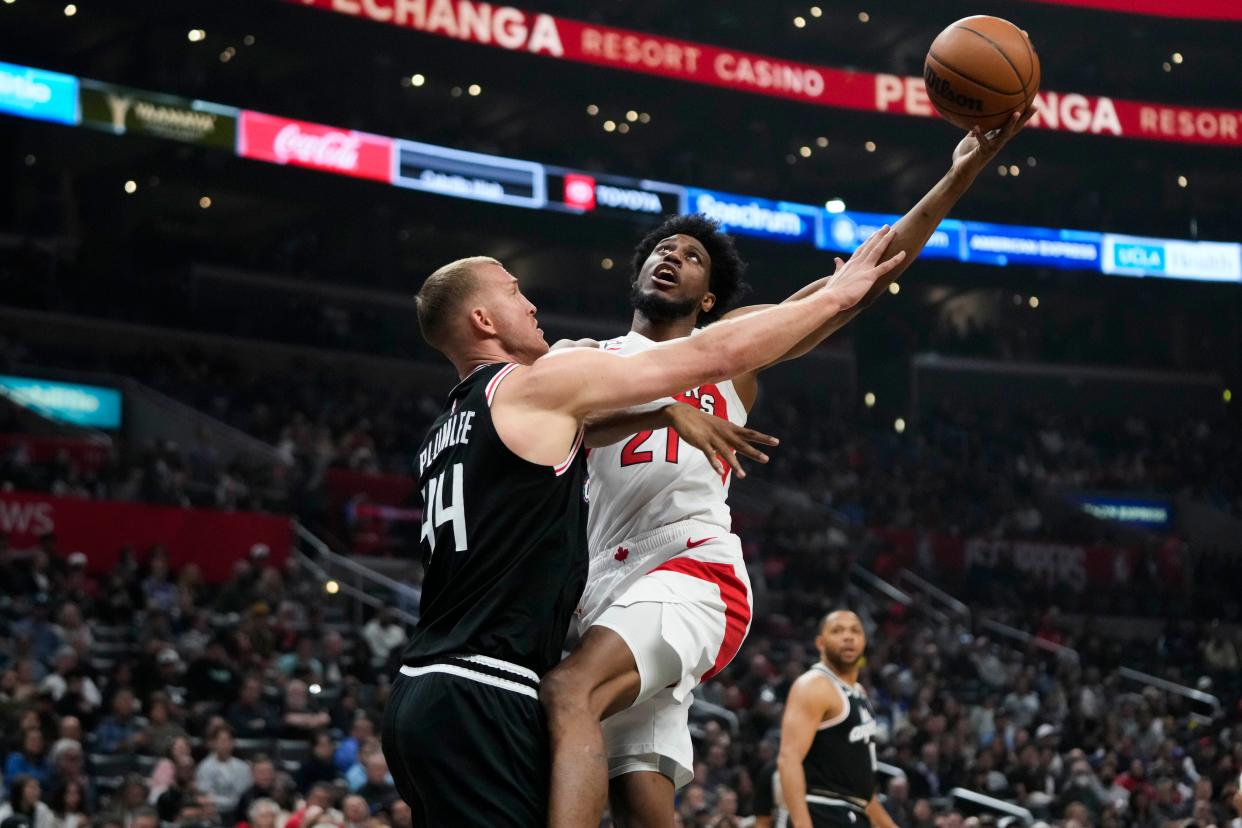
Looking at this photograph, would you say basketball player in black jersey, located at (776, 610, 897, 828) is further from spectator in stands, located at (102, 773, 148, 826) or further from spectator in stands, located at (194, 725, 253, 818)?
spectator in stands, located at (194, 725, 253, 818)

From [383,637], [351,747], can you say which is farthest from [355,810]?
[383,637]

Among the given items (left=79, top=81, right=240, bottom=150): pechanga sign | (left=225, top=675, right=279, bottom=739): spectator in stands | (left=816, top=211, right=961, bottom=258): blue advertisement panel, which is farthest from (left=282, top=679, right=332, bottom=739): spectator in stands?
(left=816, top=211, right=961, bottom=258): blue advertisement panel

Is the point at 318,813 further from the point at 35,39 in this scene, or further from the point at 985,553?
the point at 35,39

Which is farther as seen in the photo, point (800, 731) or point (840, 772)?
point (840, 772)

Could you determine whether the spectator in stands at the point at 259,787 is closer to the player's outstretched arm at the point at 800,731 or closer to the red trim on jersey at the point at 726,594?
the player's outstretched arm at the point at 800,731

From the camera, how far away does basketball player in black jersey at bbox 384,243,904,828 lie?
13.4 feet

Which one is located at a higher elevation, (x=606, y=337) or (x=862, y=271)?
(x=606, y=337)

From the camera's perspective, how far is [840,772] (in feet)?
26.9

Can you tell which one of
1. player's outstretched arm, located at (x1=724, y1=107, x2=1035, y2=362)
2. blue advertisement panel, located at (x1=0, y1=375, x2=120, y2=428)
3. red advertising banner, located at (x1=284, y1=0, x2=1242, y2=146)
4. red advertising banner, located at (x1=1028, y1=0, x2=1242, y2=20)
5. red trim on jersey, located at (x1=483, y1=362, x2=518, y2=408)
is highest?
red advertising banner, located at (x1=1028, y1=0, x2=1242, y2=20)

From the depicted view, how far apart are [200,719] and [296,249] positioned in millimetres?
19758

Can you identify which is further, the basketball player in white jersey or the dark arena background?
the dark arena background

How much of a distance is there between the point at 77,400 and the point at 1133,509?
2103 cm

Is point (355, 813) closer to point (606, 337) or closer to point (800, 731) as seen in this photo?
point (800, 731)

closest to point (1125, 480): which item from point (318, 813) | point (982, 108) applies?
point (318, 813)
